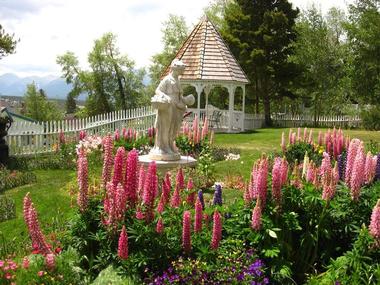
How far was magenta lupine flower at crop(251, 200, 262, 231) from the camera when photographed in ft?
15.1

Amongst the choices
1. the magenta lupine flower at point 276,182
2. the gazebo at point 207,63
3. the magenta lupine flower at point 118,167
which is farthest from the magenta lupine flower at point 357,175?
the gazebo at point 207,63

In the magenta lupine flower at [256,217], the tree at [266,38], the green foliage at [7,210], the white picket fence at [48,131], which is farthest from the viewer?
the tree at [266,38]

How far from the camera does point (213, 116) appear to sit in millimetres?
26453

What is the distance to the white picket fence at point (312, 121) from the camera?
31.5 m

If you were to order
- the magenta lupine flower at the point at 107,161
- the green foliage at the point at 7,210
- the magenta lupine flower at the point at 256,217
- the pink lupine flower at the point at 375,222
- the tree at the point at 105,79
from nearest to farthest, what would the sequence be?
the pink lupine flower at the point at 375,222 < the magenta lupine flower at the point at 256,217 < the magenta lupine flower at the point at 107,161 < the green foliage at the point at 7,210 < the tree at the point at 105,79

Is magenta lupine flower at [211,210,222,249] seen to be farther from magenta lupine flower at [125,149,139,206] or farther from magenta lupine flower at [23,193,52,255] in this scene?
magenta lupine flower at [23,193,52,255]

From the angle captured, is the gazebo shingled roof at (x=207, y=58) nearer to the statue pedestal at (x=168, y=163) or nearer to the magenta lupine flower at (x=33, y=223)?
the statue pedestal at (x=168, y=163)

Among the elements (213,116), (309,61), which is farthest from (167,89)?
(309,61)

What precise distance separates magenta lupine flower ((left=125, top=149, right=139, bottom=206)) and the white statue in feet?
20.5

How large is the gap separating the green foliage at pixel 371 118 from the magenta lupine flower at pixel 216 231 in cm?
2547

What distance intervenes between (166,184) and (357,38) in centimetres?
2765

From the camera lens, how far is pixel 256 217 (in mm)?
4641

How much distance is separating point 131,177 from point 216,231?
101 centimetres

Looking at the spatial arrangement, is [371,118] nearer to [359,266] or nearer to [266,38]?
[266,38]
